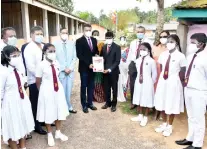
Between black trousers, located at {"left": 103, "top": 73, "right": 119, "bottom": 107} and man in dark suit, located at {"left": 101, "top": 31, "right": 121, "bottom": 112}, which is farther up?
man in dark suit, located at {"left": 101, "top": 31, "right": 121, "bottom": 112}

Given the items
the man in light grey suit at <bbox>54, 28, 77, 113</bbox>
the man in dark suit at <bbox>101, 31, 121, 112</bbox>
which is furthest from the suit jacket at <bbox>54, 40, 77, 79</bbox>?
the man in dark suit at <bbox>101, 31, 121, 112</bbox>

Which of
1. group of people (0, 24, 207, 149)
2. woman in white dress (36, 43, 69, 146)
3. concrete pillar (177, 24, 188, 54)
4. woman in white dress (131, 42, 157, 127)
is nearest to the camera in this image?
group of people (0, 24, 207, 149)

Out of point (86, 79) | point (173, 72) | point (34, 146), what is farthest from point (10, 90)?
point (173, 72)

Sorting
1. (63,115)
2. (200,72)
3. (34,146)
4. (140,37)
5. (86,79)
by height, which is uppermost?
(140,37)

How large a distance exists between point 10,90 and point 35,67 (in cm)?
98

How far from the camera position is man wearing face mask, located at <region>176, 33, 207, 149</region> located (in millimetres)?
3863

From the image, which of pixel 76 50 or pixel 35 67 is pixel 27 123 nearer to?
pixel 35 67

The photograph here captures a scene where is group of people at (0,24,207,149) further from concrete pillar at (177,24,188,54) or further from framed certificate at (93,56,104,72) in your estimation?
→ concrete pillar at (177,24,188,54)

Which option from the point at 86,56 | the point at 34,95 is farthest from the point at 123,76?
the point at 34,95

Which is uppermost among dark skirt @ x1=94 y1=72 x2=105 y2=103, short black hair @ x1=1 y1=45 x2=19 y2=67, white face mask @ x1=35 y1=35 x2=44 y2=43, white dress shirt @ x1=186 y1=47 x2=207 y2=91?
white face mask @ x1=35 y1=35 x2=44 y2=43

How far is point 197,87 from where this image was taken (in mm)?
3879

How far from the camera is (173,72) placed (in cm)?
461

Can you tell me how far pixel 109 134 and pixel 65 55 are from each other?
2044mm

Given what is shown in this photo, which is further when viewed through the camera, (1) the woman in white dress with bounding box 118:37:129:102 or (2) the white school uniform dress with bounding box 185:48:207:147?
(1) the woman in white dress with bounding box 118:37:129:102
